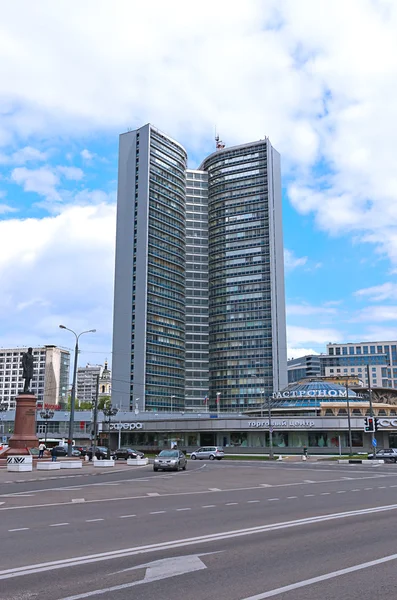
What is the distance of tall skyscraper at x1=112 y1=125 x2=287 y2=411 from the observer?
13662 cm

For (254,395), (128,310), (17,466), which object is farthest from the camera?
(254,395)

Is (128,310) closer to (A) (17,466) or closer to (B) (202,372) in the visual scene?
(B) (202,372)

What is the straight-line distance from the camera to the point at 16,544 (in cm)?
1107

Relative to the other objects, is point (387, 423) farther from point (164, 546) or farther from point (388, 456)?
point (164, 546)

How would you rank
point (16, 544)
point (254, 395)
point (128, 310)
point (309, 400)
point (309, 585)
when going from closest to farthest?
point (309, 585), point (16, 544), point (309, 400), point (128, 310), point (254, 395)

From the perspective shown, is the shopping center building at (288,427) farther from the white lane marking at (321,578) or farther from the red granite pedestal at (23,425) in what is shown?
the white lane marking at (321,578)

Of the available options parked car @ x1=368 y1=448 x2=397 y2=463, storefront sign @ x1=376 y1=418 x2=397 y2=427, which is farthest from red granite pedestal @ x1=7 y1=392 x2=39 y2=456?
storefront sign @ x1=376 y1=418 x2=397 y2=427

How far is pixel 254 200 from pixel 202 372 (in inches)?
1907

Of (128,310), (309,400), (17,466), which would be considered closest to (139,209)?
(128,310)

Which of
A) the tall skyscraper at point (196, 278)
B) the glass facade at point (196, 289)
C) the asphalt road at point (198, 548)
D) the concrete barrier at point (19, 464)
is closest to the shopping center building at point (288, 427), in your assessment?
the tall skyscraper at point (196, 278)

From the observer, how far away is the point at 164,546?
1077cm

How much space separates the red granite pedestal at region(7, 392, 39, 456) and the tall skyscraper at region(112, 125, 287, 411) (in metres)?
85.0

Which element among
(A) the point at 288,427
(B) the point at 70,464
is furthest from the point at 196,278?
(B) the point at 70,464

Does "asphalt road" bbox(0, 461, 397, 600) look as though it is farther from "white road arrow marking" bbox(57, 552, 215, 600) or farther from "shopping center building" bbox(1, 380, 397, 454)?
"shopping center building" bbox(1, 380, 397, 454)
